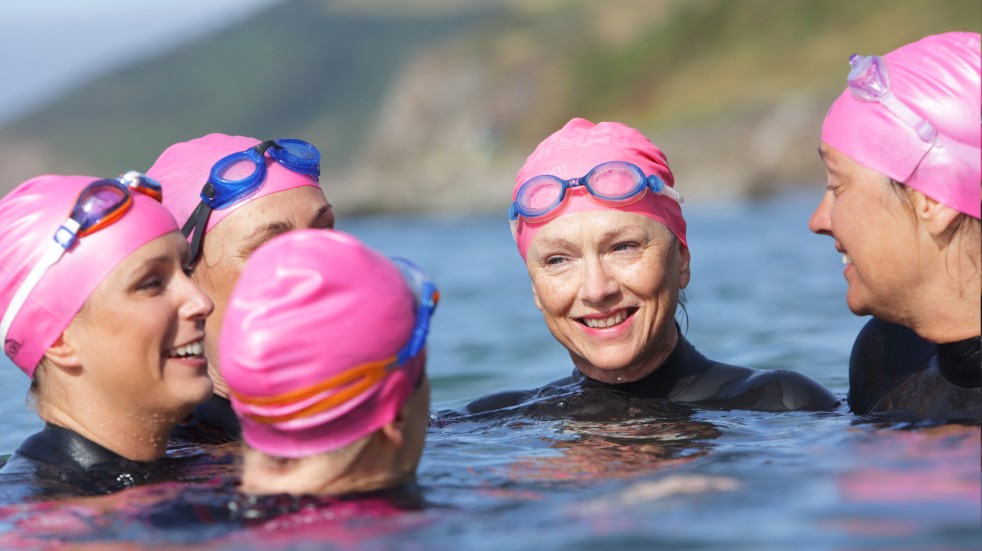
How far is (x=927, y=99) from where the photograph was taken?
5402 millimetres

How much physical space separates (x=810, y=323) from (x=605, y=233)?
22.3ft

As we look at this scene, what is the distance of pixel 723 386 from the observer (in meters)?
6.82

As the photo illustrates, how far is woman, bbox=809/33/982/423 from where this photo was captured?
17.6ft

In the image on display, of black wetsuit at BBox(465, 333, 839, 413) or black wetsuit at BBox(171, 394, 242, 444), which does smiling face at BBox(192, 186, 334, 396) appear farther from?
black wetsuit at BBox(465, 333, 839, 413)

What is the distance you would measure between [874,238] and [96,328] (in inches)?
136

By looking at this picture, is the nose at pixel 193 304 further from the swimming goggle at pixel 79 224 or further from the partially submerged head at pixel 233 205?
the partially submerged head at pixel 233 205

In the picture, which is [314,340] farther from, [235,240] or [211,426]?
[211,426]

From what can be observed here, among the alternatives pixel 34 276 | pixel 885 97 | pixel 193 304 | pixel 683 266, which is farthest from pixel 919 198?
pixel 34 276

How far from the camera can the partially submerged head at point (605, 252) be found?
632 cm

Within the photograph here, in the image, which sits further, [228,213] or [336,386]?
[228,213]

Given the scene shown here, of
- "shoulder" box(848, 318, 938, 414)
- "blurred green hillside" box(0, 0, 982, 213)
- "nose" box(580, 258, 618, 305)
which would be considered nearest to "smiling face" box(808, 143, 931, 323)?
"shoulder" box(848, 318, 938, 414)

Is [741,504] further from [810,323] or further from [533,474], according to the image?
[810,323]

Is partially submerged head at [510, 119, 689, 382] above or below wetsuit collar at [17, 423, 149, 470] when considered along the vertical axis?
above

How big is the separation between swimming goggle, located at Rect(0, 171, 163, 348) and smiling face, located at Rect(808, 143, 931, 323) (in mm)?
3219
